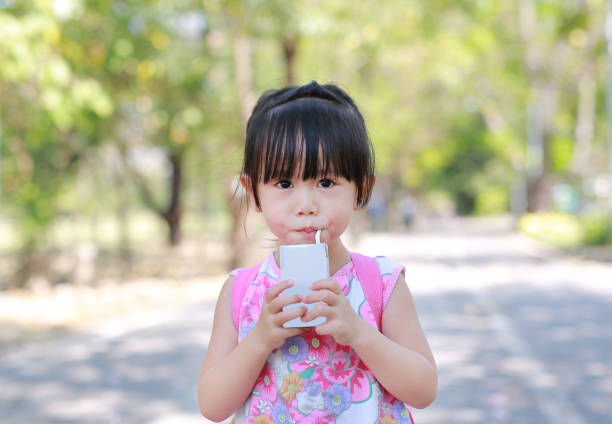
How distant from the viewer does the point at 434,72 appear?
67.5 feet

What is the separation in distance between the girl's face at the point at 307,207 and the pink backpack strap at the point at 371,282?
14 centimetres

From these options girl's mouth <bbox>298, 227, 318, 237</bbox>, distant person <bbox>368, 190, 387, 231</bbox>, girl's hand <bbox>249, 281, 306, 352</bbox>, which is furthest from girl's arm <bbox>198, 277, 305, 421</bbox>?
distant person <bbox>368, 190, 387, 231</bbox>

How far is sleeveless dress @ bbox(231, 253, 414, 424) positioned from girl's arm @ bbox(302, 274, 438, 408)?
5 centimetres

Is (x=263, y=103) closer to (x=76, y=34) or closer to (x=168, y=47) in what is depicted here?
(x=76, y=34)

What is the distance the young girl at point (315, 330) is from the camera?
172 cm

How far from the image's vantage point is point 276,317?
1.60 meters

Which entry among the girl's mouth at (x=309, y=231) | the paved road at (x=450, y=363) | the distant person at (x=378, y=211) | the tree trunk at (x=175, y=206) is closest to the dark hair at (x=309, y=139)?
the girl's mouth at (x=309, y=231)

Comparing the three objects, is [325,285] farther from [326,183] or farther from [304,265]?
[326,183]

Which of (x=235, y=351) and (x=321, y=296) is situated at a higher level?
(x=321, y=296)

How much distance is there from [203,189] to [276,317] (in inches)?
1150

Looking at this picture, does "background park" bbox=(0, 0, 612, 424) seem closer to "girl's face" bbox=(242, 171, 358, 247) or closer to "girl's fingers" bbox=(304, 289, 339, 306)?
"girl's face" bbox=(242, 171, 358, 247)

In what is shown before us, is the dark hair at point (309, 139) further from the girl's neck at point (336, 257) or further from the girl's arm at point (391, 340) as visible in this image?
the girl's arm at point (391, 340)

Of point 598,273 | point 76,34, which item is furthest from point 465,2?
point 76,34

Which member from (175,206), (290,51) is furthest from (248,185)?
(175,206)
